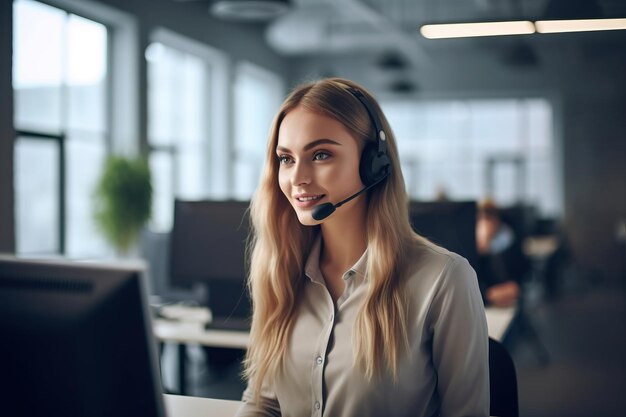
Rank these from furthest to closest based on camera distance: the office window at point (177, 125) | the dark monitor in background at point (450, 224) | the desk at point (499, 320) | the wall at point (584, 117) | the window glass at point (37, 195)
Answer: the wall at point (584, 117) < the office window at point (177, 125) < the window glass at point (37, 195) < the desk at point (499, 320) < the dark monitor in background at point (450, 224)

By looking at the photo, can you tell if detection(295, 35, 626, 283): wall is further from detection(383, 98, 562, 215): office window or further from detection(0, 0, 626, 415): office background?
detection(383, 98, 562, 215): office window

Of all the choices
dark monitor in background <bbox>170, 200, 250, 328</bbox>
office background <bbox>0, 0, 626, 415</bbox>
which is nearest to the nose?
dark monitor in background <bbox>170, 200, 250, 328</bbox>

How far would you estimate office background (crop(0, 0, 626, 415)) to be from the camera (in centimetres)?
685

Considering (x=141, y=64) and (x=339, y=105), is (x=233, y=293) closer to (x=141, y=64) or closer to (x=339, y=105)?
(x=339, y=105)

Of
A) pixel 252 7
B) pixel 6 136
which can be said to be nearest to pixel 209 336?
pixel 252 7

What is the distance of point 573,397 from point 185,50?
6.51m

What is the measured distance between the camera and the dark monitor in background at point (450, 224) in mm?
2246

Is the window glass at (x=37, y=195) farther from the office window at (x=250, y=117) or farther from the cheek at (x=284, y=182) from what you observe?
the cheek at (x=284, y=182)

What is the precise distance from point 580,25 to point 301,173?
2255mm

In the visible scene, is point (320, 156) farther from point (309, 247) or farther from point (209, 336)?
point (209, 336)

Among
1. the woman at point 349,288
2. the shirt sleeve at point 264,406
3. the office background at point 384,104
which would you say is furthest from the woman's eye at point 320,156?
the office background at point 384,104

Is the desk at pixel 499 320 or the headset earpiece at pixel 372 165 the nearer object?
the headset earpiece at pixel 372 165

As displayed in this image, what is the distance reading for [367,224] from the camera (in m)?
1.46

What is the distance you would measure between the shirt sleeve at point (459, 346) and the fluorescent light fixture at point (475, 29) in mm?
2067
